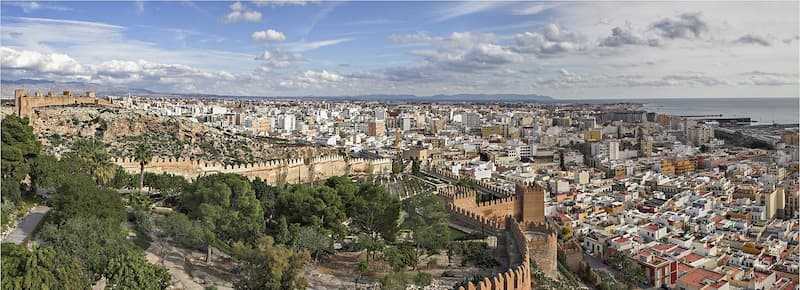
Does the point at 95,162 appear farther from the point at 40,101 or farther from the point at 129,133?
the point at 40,101

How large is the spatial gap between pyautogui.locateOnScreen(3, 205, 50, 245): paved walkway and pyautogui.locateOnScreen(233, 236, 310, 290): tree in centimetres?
362

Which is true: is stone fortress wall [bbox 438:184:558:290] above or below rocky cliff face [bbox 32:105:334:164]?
below

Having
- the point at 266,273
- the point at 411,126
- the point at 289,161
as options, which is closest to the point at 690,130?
the point at 411,126

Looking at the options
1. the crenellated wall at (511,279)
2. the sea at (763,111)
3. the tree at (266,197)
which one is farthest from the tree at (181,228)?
the sea at (763,111)

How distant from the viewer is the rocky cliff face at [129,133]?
75.2ft

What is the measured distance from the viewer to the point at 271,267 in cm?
835

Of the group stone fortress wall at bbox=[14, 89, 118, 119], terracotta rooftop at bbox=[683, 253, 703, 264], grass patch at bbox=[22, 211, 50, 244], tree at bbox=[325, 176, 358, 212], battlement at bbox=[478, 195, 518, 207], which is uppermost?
stone fortress wall at bbox=[14, 89, 118, 119]

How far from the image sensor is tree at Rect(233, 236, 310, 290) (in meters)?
8.37

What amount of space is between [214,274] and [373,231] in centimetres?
342

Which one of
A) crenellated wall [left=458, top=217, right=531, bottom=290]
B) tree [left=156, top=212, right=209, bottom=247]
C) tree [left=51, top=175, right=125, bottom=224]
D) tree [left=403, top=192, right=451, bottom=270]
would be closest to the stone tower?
tree [left=403, top=192, right=451, bottom=270]

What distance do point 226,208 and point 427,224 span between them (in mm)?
4051

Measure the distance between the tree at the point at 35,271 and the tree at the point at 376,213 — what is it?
5785 millimetres

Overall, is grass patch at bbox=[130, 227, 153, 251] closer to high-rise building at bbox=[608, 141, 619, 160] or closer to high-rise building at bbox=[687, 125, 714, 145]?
high-rise building at bbox=[608, 141, 619, 160]

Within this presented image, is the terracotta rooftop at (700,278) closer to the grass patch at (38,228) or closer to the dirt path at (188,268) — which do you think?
the dirt path at (188,268)
